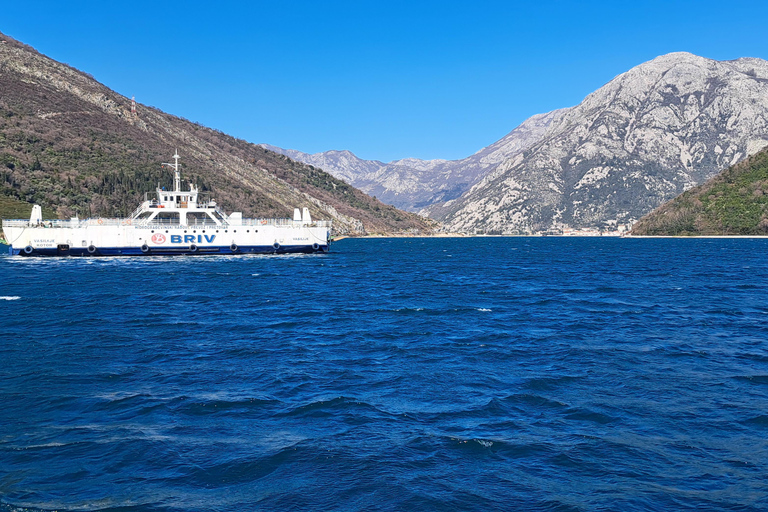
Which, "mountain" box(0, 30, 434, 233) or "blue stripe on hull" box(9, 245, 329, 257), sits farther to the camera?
"mountain" box(0, 30, 434, 233)

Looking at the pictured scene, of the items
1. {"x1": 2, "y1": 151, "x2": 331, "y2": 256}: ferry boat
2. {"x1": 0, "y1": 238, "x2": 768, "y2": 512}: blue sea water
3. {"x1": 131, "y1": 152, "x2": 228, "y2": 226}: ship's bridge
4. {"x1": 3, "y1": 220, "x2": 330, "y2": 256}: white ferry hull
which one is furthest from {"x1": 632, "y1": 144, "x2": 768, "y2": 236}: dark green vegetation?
{"x1": 0, "y1": 238, "x2": 768, "y2": 512}: blue sea water

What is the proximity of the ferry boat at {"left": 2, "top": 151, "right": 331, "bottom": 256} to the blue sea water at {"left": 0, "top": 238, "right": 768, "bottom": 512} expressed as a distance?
51.1 metres

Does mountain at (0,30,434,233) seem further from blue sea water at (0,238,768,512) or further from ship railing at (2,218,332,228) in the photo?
blue sea water at (0,238,768,512)

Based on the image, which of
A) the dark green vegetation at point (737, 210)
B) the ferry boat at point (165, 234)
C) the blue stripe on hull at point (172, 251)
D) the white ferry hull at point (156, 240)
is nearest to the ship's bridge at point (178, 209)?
the ferry boat at point (165, 234)

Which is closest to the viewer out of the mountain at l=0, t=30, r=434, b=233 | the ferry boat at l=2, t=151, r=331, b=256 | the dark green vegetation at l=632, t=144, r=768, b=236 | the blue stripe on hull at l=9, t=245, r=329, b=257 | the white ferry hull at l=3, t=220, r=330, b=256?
the white ferry hull at l=3, t=220, r=330, b=256

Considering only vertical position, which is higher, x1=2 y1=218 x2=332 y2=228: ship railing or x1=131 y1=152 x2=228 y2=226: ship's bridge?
x1=131 y1=152 x2=228 y2=226: ship's bridge

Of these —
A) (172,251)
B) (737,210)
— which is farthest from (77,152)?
(737,210)

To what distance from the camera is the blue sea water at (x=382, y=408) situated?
10.7m

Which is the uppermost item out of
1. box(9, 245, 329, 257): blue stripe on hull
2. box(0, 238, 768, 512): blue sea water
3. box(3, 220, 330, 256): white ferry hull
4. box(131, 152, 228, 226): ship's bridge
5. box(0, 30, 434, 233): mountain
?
box(0, 30, 434, 233): mountain

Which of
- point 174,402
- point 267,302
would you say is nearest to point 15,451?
point 174,402

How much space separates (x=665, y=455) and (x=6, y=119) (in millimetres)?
167835

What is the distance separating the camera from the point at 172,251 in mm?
85188

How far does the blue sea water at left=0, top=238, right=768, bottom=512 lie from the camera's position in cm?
1066

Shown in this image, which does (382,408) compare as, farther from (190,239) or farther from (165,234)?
(165,234)
